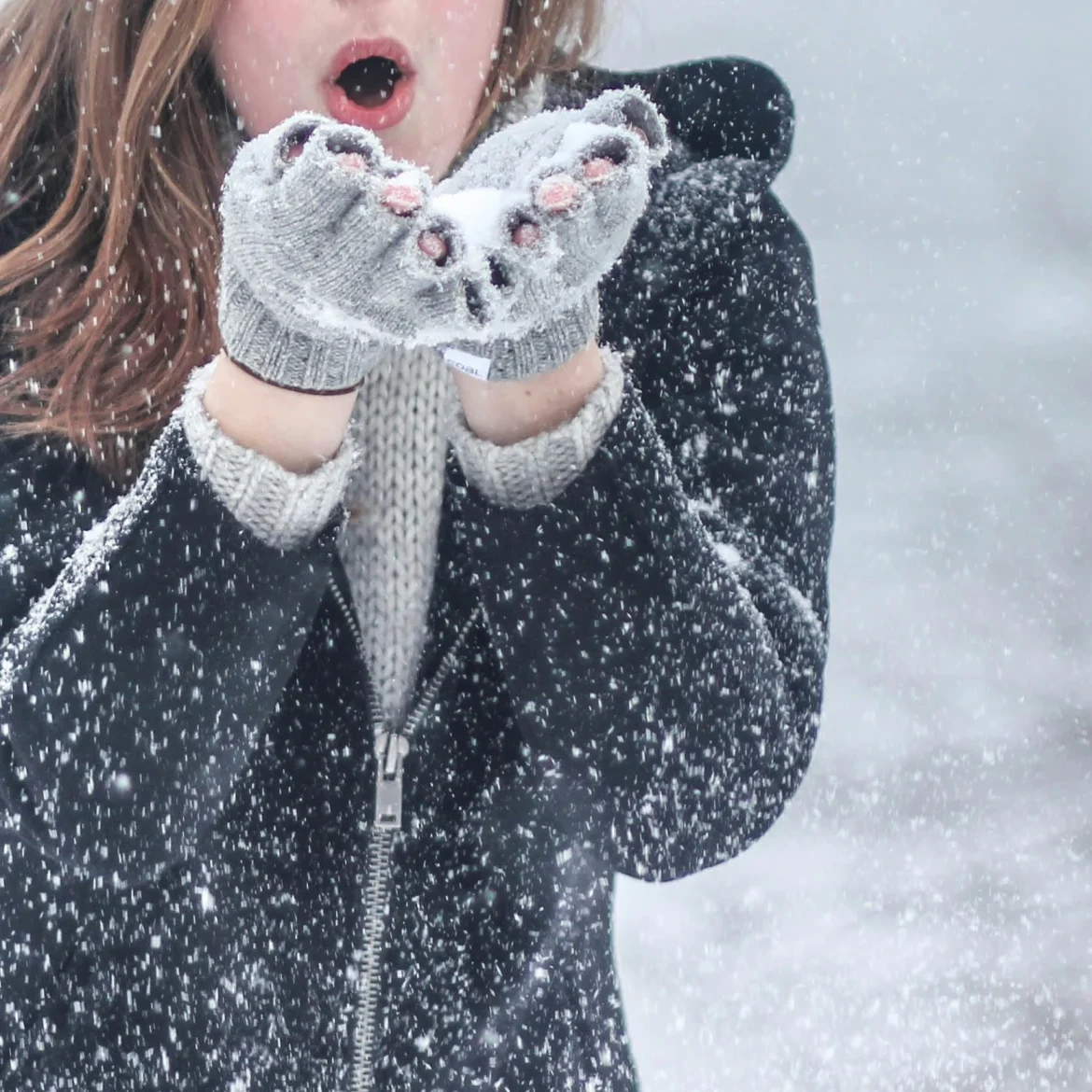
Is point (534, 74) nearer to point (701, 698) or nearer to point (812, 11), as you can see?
point (701, 698)

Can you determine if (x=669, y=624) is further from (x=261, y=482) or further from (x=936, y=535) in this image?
(x=936, y=535)

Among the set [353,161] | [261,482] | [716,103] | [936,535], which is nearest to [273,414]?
[261,482]

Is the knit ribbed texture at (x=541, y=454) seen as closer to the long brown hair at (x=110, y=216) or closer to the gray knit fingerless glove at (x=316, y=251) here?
the gray knit fingerless glove at (x=316, y=251)

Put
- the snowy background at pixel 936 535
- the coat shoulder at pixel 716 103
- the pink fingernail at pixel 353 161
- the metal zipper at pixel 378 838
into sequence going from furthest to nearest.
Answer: the snowy background at pixel 936 535, the coat shoulder at pixel 716 103, the metal zipper at pixel 378 838, the pink fingernail at pixel 353 161

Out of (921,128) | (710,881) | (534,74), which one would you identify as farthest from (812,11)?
(534,74)

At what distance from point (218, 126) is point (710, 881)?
5.04ft

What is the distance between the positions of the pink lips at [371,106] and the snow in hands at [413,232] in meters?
0.19

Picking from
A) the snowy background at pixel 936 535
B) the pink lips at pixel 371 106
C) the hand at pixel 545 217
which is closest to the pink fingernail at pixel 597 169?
the hand at pixel 545 217

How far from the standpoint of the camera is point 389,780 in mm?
723

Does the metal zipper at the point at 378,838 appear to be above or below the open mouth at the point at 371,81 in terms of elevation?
below

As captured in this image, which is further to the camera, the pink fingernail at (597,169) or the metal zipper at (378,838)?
the metal zipper at (378,838)

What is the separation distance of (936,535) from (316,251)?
6.25 feet

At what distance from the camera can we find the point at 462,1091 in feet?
2.48

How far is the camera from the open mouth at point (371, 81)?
2.49 ft
